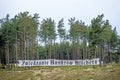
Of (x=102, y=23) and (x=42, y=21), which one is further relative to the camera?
(x=42, y=21)

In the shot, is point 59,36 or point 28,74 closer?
point 28,74

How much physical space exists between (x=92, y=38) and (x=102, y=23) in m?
4.96

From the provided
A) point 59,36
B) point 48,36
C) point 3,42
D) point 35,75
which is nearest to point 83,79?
point 35,75

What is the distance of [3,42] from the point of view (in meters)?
77.8

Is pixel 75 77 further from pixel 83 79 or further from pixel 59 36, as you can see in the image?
pixel 59 36

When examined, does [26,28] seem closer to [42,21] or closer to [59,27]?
[42,21]

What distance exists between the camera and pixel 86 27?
3819 inches

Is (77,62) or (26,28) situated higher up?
(26,28)

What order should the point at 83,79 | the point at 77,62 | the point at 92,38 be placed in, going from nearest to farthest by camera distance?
1. the point at 83,79
2. the point at 77,62
3. the point at 92,38

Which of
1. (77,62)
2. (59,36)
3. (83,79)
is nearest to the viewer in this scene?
(83,79)

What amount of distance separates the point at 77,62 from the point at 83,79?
87.4 feet

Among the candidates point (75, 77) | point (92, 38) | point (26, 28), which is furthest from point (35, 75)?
point (26, 28)

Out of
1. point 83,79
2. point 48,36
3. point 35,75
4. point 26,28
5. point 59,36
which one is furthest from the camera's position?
point 59,36

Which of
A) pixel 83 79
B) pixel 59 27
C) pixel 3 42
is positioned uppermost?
pixel 59 27
